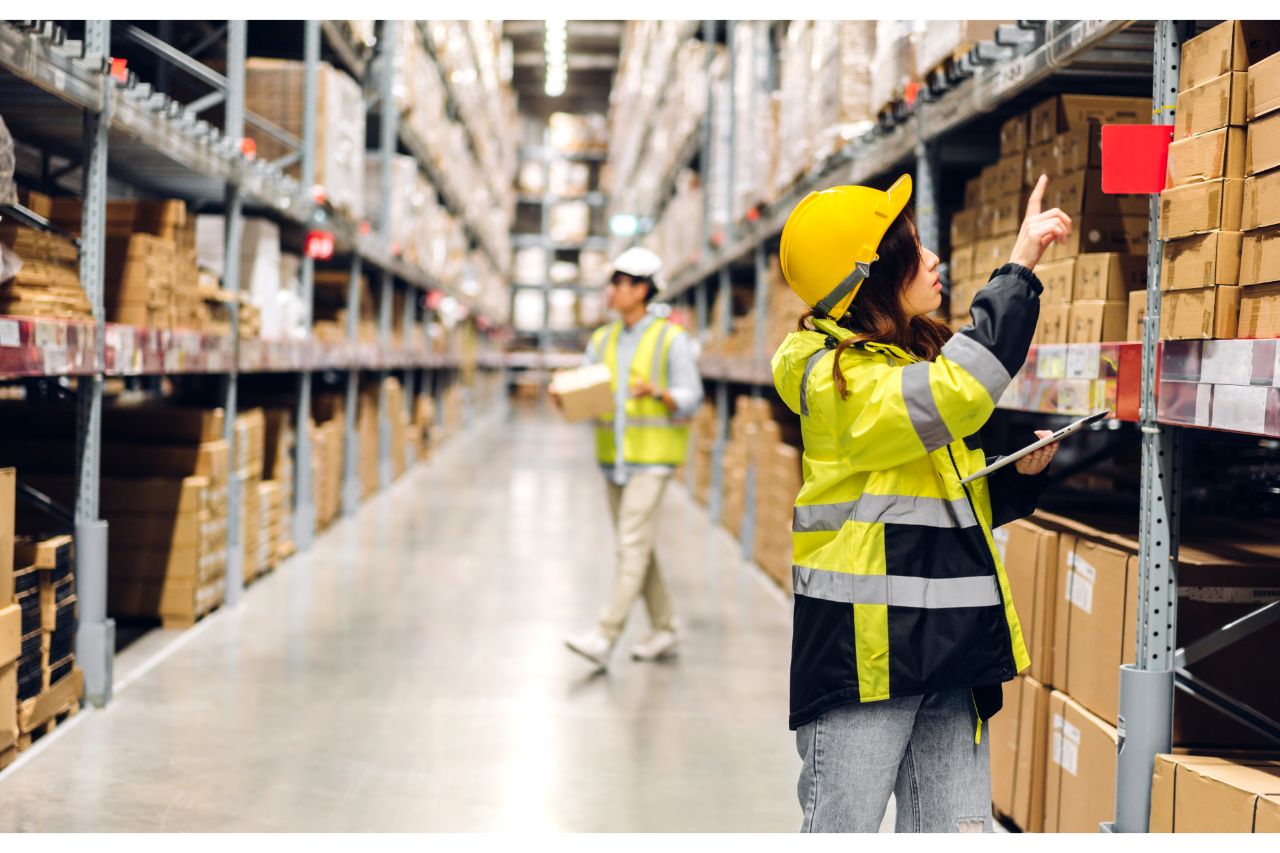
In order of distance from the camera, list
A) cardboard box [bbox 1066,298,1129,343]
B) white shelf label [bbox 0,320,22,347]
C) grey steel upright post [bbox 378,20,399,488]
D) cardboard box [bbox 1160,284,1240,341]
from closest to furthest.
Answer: cardboard box [bbox 1160,284,1240,341] < cardboard box [bbox 1066,298,1129,343] < white shelf label [bbox 0,320,22,347] < grey steel upright post [bbox 378,20,399,488]

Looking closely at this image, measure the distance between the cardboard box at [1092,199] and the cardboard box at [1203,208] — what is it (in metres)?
0.64

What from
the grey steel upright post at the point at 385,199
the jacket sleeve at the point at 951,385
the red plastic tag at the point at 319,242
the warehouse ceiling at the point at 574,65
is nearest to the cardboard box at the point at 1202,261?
the jacket sleeve at the point at 951,385

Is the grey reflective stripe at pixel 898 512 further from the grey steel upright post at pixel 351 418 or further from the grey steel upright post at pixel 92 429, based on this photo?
the grey steel upright post at pixel 351 418

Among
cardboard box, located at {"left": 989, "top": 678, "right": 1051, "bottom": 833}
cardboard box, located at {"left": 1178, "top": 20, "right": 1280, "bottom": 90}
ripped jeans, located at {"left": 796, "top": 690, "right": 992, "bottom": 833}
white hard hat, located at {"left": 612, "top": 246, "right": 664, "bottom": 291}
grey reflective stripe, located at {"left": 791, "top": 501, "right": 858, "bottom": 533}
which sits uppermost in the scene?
cardboard box, located at {"left": 1178, "top": 20, "right": 1280, "bottom": 90}

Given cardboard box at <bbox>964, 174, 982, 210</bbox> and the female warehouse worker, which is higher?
cardboard box at <bbox>964, 174, 982, 210</bbox>

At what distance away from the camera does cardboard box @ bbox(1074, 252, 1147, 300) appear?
290cm

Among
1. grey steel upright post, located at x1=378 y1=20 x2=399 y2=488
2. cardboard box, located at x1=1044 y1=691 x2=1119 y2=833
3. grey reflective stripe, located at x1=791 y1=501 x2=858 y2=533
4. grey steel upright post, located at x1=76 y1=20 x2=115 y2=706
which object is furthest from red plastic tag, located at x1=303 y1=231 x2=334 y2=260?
grey reflective stripe, located at x1=791 y1=501 x2=858 y2=533

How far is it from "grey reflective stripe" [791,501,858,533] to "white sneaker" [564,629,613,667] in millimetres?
2907

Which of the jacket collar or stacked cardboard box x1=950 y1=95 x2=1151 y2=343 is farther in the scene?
stacked cardboard box x1=950 y1=95 x2=1151 y2=343

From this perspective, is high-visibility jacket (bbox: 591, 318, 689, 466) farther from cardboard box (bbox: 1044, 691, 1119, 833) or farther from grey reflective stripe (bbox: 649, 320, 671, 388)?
cardboard box (bbox: 1044, 691, 1119, 833)

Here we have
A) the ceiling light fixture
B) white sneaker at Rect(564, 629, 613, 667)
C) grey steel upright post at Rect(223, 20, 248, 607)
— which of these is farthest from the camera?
the ceiling light fixture

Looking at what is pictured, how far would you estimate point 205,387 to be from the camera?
24.7ft
